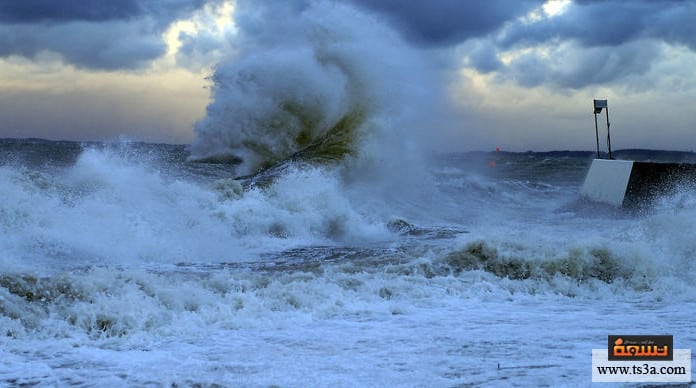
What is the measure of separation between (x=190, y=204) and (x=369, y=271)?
14.1ft

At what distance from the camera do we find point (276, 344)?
14.7 ft

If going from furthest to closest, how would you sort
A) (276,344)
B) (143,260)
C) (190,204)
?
1. (190,204)
2. (143,260)
3. (276,344)

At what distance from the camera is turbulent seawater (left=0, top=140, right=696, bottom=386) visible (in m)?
4.05

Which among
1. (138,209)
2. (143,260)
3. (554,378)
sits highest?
(138,209)

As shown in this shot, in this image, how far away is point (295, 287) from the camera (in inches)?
231

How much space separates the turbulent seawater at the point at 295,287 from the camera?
405 centimetres

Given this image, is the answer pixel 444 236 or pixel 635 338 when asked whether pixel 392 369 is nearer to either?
pixel 635 338

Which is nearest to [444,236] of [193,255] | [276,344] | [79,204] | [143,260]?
[193,255]

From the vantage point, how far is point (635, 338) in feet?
15.3

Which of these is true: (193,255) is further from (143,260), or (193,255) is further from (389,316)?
(389,316)

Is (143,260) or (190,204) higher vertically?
(190,204)

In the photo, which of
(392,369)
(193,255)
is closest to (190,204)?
(193,255)

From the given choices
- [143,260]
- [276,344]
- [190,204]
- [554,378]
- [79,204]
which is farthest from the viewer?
[190,204]

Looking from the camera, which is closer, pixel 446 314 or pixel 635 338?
pixel 635 338
